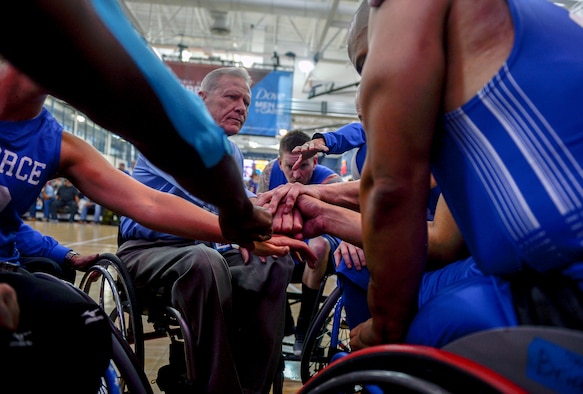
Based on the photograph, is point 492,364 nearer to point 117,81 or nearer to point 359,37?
point 117,81

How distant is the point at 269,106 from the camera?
8.48m

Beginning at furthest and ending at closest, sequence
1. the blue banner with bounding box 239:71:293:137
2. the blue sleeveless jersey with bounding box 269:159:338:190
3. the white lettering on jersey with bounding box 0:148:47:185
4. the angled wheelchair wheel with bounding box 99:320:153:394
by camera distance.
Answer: the blue banner with bounding box 239:71:293:137, the blue sleeveless jersey with bounding box 269:159:338:190, the white lettering on jersey with bounding box 0:148:47:185, the angled wheelchair wheel with bounding box 99:320:153:394

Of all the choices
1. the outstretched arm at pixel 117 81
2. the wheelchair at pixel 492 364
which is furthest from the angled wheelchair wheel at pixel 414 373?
the outstretched arm at pixel 117 81

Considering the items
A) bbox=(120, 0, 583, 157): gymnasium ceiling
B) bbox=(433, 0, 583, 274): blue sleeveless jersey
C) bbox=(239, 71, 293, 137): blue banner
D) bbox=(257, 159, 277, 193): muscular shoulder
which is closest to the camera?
bbox=(433, 0, 583, 274): blue sleeveless jersey

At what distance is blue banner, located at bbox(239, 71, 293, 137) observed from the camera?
8.46 metres

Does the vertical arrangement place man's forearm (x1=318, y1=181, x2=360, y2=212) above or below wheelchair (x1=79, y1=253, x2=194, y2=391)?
above

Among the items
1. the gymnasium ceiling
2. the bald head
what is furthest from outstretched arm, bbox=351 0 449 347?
the gymnasium ceiling

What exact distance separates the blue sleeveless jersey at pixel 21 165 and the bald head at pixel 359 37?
101cm

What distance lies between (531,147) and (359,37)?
750 mm

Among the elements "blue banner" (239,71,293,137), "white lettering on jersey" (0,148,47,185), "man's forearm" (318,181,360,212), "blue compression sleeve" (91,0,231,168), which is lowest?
"man's forearm" (318,181,360,212)

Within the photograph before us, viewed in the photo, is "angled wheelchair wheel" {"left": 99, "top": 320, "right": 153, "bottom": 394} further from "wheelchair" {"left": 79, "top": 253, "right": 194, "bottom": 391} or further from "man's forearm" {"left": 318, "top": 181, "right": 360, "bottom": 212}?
"man's forearm" {"left": 318, "top": 181, "right": 360, "bottom": 212}

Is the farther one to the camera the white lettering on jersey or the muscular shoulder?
the muscular shoulder

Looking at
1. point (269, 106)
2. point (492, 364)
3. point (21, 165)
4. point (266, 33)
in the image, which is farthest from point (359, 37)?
point (266, 33)

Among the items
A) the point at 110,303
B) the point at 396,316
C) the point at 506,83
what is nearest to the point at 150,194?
the point at 396,316
